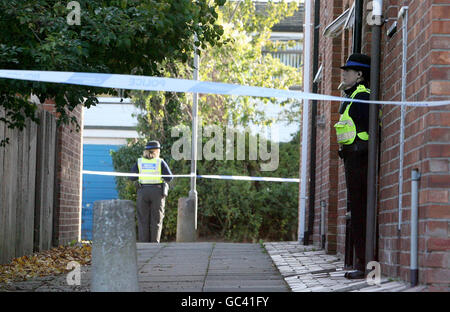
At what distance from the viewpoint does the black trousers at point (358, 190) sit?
6492 mm

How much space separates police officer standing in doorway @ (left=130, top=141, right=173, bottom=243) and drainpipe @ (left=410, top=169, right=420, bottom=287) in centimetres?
895

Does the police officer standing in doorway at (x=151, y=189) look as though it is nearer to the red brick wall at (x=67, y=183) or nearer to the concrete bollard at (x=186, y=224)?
the red brick wall at (x=67, y=183)

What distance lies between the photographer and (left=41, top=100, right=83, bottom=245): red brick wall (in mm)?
11523

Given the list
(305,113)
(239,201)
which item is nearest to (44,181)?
(305,113)

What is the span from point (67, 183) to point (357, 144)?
22.0 ft

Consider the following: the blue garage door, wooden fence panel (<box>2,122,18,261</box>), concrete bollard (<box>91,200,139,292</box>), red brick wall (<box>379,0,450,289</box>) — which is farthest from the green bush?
concrete bollard (<box>91,200,139,292</box>)

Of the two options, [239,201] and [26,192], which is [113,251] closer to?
[26,192]

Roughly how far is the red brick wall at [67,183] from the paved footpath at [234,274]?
2144mm

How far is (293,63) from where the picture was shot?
33375mm

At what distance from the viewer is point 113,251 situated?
14.7 ft

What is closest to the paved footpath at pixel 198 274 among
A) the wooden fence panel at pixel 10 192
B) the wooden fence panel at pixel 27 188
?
the wooden fence panel at pixel 10 192
